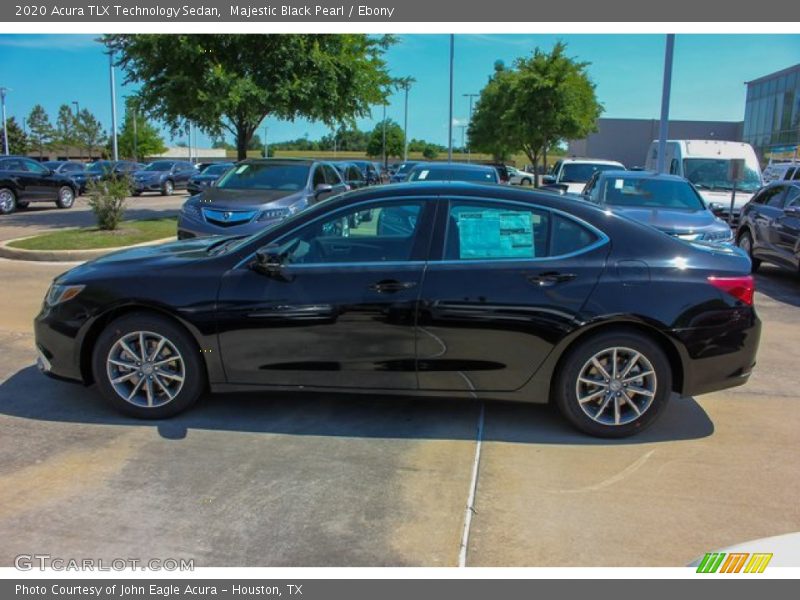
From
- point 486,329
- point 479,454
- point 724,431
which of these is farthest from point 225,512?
point 724,431

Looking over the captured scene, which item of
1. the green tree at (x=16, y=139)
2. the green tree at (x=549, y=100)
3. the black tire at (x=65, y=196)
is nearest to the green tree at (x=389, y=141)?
the green tree at (x=16, y=139)

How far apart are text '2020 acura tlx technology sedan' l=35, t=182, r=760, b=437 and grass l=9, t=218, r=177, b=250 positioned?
25.1 feet

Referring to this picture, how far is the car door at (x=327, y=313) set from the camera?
4348 mm

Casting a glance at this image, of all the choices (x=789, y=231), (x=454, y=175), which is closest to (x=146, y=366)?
(x=454, y=175)

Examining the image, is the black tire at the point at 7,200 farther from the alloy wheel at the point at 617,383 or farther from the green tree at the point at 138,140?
the green tree at the point at 138,140

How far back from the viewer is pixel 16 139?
7138cm

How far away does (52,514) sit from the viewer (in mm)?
3457

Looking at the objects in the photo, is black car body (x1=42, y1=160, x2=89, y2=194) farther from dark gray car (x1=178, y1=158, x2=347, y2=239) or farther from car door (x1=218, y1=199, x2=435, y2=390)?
car door (x1=218, y1=199, x2=435, y2=390)

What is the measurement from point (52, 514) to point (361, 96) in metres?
15.0

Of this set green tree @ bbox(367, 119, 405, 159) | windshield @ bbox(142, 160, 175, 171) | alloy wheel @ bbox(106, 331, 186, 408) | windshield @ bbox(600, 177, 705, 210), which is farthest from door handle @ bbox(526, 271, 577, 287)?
green tree @ bbox(367, 119, 405, 159)

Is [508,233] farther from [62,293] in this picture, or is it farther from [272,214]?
[272,214]

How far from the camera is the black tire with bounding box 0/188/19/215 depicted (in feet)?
63.5

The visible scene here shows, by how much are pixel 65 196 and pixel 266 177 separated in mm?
13091

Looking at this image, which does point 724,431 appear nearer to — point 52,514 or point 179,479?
point 179,479
